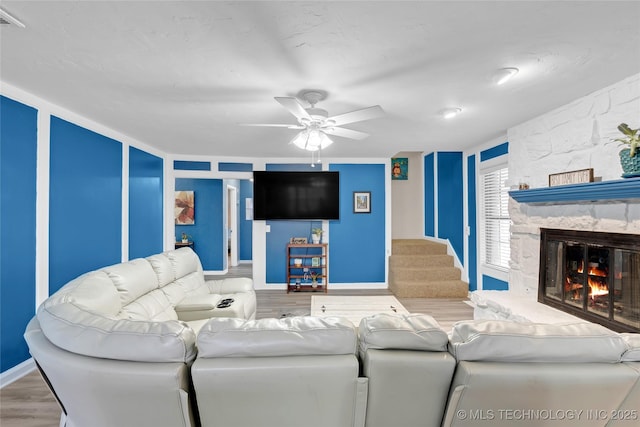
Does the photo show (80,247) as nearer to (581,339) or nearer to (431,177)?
(581,339)

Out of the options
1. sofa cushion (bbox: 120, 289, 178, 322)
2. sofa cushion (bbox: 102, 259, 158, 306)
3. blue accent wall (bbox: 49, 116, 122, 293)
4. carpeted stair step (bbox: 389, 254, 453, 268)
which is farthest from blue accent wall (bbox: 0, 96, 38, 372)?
carpeted stair step (bbox: 389, 254, 453, 268)

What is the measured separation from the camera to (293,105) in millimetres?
2244

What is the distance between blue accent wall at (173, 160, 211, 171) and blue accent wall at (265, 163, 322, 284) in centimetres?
131

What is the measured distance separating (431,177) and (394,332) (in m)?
5.52

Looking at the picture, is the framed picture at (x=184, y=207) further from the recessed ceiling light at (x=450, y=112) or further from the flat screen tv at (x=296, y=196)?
the recessed ceiling light at (x=450, y=112)

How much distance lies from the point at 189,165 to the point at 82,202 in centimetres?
238

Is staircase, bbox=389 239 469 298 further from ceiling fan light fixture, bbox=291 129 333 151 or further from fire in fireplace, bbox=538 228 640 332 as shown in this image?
ceiling fan light fixture, bbox=291 129 333 151

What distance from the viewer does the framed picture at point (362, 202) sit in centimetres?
579

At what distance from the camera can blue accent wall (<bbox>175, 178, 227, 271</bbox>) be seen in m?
7.00

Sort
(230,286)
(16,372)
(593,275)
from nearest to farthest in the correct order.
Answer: (16,372), (593,275), (230,286)

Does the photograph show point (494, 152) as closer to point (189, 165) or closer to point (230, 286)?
point (230, 286)

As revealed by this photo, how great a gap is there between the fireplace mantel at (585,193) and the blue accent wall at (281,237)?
137 inches

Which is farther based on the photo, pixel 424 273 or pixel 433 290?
pixel 424 273

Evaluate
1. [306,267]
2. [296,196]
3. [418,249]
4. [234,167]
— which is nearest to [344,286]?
[306,267]
